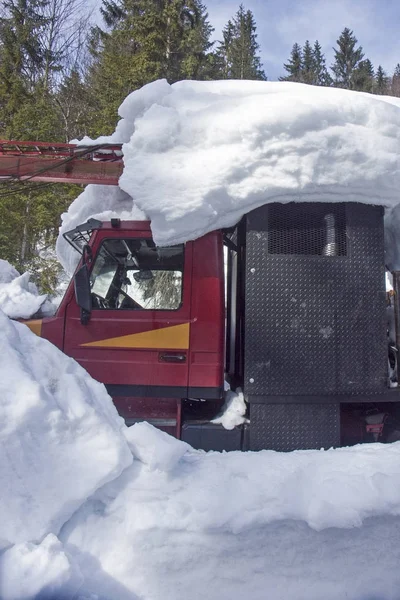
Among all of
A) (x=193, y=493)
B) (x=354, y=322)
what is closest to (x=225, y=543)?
(x=193, y=493)

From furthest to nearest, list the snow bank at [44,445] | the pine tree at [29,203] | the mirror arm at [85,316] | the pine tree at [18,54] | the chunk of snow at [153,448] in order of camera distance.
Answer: the pine tree at [18,54]
the pine tree at [29,203]
the mirror arm at [85,316]
the chunk of snow at [153,448]
the snow bank at [44,445]

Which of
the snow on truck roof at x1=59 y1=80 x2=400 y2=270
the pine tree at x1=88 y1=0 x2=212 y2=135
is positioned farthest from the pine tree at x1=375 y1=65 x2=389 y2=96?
the snow on truck roof at x1=59 y1=80 x2=400 y2=270

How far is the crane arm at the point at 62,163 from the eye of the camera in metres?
4.29

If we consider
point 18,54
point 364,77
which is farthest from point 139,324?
point 364,77

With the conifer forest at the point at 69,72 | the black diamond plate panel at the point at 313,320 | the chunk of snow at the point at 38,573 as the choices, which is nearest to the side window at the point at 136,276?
the black diamond plate panel at the point at 313,320

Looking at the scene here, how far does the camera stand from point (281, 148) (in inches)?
140

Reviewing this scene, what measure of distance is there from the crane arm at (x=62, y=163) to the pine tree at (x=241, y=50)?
28859 millimetres

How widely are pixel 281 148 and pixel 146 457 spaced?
2.36 metres

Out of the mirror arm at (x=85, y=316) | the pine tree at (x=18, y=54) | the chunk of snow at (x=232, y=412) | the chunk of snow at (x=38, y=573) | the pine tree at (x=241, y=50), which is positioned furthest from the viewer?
the pine tree at (x=241, y=50)

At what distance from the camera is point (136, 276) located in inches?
157

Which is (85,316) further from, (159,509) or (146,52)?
(146,52)

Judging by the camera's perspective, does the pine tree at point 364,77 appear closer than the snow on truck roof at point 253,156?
No

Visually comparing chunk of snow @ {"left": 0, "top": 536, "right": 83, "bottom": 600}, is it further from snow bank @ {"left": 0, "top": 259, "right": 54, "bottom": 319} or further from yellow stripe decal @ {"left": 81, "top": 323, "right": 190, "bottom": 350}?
snow bank @ {"left": 0, "top": 259, "right": 54, "bottom": 319}

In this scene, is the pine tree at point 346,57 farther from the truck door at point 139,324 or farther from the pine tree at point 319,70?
the truck door at point 139,324
